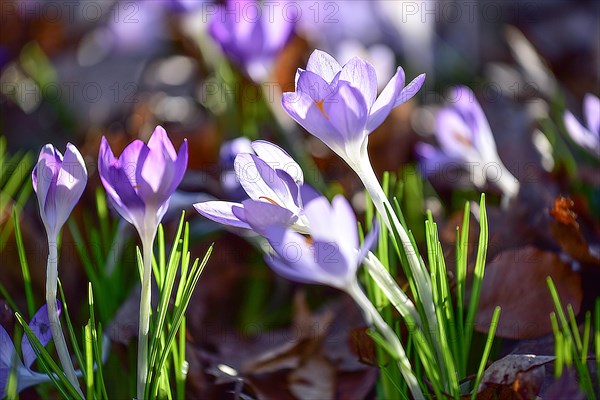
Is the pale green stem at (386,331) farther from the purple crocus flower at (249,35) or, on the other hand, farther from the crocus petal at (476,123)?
→ the purple crocus flower at (249,35)

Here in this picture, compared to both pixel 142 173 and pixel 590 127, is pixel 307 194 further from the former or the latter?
pixel 590 127

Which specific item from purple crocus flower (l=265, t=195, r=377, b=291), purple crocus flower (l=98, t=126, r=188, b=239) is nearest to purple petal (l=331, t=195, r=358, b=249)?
purple crocus flower (l=265, t=195, r=377, b=291)

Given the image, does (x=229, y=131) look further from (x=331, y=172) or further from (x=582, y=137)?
(x=582, y=137)

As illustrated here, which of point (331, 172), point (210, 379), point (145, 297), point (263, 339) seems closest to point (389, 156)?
point (331, 172)

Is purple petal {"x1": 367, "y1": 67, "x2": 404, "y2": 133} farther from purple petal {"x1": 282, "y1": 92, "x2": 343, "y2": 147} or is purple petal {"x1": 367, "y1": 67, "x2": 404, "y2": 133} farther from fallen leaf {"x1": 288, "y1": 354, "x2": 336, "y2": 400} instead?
fallen leaf {"x1": 288, "y1": 354, "x2": 336, "y2": 400}

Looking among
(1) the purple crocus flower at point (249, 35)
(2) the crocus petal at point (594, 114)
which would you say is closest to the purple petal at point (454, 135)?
(2) the crocus petal at point (594, 114)

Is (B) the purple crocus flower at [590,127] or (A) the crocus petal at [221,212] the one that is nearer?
(A) the crocus petal at [221,212]
